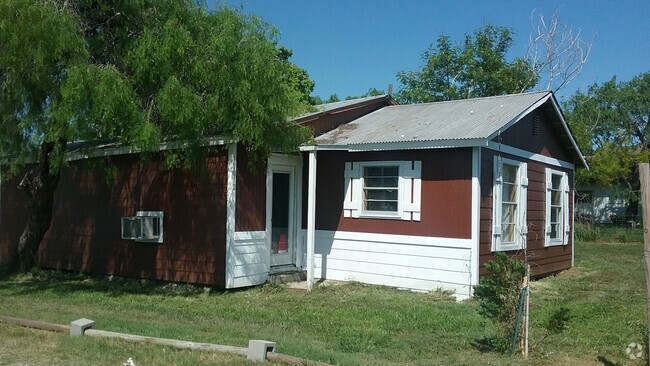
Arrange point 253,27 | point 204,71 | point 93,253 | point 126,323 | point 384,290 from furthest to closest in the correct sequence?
point 93,253 < point 384,290 < point 253,27 < point 204,71 < point 126,323

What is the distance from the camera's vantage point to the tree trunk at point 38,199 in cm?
1297

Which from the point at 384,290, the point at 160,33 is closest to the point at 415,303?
the point at 384,290

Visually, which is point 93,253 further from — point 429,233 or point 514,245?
point 514,245

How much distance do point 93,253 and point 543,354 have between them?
33.7 ft

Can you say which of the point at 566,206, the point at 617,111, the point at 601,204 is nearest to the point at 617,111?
the point at 617,111

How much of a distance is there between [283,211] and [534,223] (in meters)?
5.49

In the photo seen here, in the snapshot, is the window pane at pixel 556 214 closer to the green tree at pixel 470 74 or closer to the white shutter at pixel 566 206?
the white shutter at pixel 566 206

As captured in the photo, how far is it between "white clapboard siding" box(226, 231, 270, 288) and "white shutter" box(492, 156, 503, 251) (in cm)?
423

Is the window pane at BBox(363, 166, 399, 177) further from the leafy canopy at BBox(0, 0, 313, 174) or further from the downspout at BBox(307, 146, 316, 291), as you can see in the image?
the leafy canopy at BBox(0, 0, 313, 174)

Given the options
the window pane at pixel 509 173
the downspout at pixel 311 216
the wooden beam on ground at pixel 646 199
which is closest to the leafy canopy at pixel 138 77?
the downspout at pixel 311 216

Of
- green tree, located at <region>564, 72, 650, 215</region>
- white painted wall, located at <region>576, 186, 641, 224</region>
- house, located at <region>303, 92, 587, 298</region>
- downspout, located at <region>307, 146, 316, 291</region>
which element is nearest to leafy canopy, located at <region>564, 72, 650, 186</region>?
green tree, located at <region>564, 72, 650, 215</region>

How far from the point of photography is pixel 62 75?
10.9m

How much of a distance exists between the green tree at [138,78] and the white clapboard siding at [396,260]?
244cm

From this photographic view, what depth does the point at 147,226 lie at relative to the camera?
1278 centimetres
